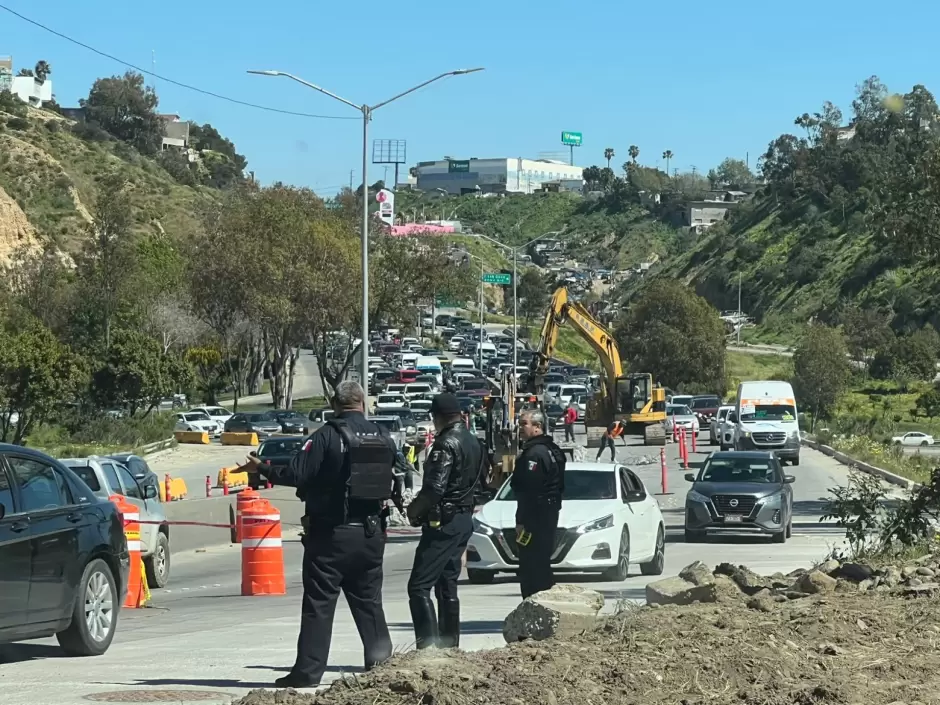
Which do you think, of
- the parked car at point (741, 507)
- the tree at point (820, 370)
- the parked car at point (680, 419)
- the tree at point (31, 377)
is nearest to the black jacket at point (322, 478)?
the parked car at point (741, 507)

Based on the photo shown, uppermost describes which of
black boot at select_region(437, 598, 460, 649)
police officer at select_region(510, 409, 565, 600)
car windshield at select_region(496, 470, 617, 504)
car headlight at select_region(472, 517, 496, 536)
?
police officer at select_region(510, 409, 565, 600)

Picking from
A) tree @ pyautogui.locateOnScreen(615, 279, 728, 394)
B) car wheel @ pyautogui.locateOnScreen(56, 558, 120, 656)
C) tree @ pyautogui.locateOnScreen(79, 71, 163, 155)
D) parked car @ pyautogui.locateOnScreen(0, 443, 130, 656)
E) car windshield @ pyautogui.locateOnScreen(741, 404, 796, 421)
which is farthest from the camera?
tree @ pyautogui.locateOnScreen(79, 71, 163, 155)

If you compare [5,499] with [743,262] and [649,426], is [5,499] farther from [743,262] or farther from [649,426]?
[743,262]

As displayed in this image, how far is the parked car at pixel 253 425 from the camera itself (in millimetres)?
60406

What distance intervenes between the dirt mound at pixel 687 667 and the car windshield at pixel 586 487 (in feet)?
29.8

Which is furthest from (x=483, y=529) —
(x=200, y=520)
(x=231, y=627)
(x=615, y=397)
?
(x=615, y=397)

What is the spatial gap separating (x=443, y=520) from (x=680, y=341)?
257 ft

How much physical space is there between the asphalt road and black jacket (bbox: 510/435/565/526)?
946 mm

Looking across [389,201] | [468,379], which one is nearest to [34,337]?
[389,201]

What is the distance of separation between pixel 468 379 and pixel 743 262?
225 feet

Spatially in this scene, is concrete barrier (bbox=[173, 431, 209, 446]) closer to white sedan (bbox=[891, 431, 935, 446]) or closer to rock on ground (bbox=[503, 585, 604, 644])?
white sedan (bbox=[891, 431, 935, 446])

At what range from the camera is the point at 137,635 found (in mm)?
13836

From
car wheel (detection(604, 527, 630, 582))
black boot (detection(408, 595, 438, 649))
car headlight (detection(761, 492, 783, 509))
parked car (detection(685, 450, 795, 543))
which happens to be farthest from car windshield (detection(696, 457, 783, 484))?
black boot (detection(408, 595, 438, 649))

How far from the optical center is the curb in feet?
115
